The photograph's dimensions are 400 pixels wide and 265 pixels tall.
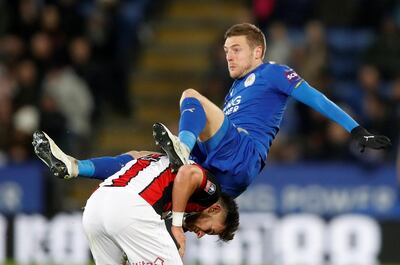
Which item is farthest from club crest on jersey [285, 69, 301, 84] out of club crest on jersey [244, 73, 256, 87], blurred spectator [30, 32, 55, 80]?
blurred spectator [30, 32, 55, 80]

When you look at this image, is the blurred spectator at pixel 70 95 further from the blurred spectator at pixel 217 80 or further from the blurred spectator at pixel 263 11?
the blurred spectator at pixel 263 11

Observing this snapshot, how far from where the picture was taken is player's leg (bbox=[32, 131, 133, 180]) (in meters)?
9.29

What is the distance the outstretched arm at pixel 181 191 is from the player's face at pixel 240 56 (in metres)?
1.40

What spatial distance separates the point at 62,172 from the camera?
930 centimetres

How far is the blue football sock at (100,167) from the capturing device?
31.3 ft

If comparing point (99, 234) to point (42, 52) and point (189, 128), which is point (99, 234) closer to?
point (189, 128)

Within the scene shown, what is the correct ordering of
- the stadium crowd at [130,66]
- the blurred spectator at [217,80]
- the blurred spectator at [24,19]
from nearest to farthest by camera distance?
the stadium crowd at [130,66] < the blurred spectator at [217,80] < the blurred spectator at [24,19]

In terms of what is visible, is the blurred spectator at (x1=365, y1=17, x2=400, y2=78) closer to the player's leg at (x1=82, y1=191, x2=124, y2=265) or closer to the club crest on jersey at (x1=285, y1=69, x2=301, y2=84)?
the club crest on jersey at (x1=285, y1=69, x2=301, y2=84)

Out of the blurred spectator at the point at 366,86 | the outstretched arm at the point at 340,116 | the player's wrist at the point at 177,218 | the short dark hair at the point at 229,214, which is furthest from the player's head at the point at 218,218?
the blurred spectator at the point at 366,86

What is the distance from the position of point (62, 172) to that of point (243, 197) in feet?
21.6

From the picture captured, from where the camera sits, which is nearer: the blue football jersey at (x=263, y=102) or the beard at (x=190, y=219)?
the beard at (x=190, y=219)

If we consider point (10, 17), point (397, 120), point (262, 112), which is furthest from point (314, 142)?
point (262, 112)

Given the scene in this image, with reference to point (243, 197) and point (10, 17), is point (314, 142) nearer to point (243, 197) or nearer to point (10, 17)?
point (243, 197)

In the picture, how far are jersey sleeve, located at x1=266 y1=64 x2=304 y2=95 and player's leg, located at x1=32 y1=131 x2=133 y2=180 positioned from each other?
50.9 inches
